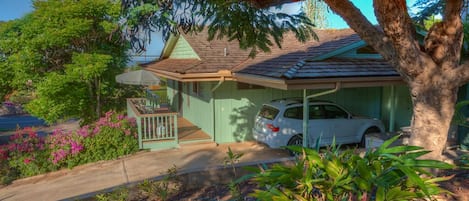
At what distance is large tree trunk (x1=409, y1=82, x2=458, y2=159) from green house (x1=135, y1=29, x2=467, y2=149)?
3.88 meters

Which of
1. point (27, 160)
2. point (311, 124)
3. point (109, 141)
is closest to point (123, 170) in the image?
point (109, 141)

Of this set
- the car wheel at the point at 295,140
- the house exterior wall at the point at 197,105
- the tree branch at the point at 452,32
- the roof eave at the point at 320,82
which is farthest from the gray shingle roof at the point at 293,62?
the tree branch at the point at 452,32

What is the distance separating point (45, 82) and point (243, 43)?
8.96m

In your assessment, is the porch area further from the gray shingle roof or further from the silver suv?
the silver suv

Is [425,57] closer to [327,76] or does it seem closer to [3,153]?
[327,76]

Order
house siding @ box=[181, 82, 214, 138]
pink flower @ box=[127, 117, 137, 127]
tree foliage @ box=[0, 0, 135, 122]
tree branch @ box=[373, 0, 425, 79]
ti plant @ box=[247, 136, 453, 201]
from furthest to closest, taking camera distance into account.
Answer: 1. tree foliage @ box=[0, 0, 135, 122]
2. house siding @ box=[181, 82, 214, 138]
3. pink flower @ box=[127, 117, 137, 127]
4. tree branch @ box=[373, 0, 425, 79]
5. ti plant @ box=[247, 136, 453, 201]

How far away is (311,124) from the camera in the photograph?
31.7ft

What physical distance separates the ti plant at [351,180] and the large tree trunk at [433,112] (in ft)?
3.49

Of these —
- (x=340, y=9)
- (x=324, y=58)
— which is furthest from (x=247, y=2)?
(x=324, y=58)

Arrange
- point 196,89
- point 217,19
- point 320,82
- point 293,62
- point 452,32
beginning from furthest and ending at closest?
point 196,89 < point 293,62 < point 320,82 < point 217,19 < point 452,32

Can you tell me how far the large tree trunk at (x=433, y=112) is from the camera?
4094 mm

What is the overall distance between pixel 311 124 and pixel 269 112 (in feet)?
4.06

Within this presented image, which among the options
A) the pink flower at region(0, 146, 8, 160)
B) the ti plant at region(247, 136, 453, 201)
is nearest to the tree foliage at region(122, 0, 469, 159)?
the ti plant at region(247, 136, 453, 201)

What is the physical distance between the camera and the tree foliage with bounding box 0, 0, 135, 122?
12.1 metres
